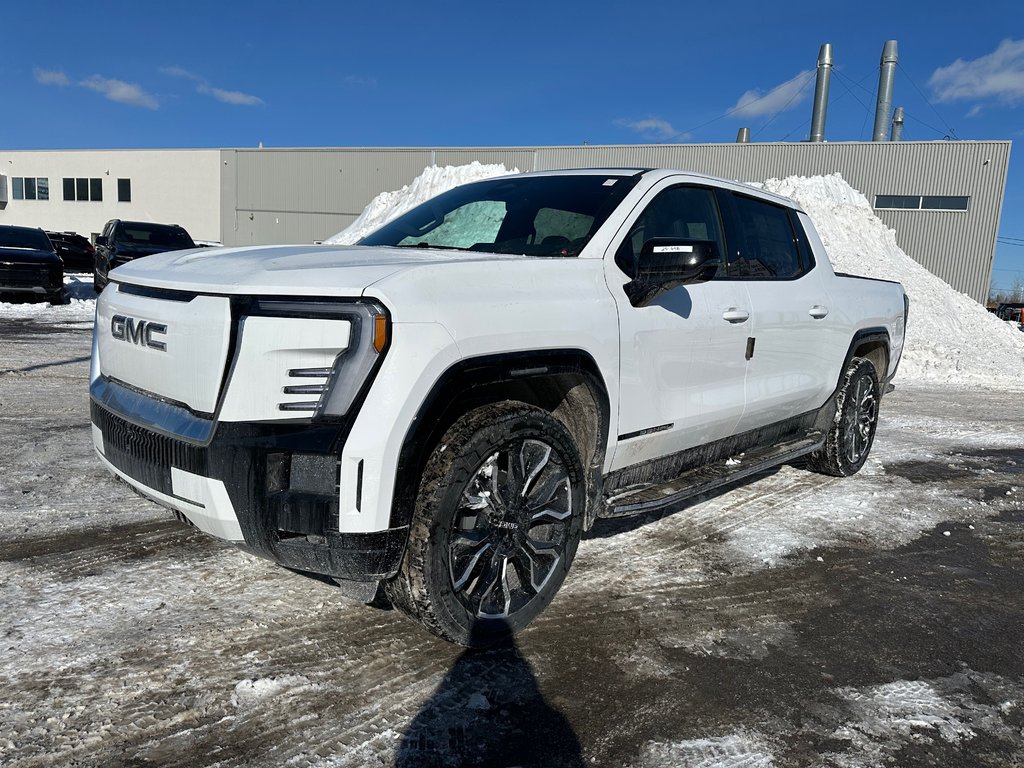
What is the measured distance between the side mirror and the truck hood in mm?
601

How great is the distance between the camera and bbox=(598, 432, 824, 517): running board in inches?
136

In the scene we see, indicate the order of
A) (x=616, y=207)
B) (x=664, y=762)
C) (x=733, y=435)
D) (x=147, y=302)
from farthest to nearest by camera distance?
(x=733, y=435) < (x=616, y=207) < (x=147, y=302) < (x=664, y=762)

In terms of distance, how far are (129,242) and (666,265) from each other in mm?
16082

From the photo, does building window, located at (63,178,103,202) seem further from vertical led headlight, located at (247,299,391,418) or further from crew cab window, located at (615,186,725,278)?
vertical led headlight, located at (247,299,391,418)

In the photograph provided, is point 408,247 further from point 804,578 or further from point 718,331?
point 804,578

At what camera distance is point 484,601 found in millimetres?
Result: 2930

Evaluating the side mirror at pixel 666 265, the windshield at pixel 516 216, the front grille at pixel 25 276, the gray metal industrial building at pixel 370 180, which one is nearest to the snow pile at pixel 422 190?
the gray metal industrial building at pixel 370 180

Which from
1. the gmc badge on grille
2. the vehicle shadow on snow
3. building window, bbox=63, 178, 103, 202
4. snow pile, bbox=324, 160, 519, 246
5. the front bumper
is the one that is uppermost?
building window, bbox=63, 178, 103, 202

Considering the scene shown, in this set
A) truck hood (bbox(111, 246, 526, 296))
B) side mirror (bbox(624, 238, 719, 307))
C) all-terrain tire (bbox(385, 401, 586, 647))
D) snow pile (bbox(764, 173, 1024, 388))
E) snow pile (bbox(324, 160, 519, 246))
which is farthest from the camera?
snow pile (bbox(324, 160, 519, 246))

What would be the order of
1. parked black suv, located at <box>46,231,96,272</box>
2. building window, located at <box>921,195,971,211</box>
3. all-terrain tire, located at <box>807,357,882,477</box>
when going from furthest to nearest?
parked black suv, located at <box>46,231,96,272</box> → building window, located at <box>921,195,971,211</box> → all-terrain tire, located at <box>807,357,882,477</box>

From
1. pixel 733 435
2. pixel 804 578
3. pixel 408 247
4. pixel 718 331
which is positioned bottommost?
pixel 804 578

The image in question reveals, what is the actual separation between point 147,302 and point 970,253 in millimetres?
27202

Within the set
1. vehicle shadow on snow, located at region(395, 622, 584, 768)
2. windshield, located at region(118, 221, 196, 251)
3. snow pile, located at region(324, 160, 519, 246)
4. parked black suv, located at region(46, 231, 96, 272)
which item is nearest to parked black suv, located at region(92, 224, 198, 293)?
windshield, located at region(118, 221, 196, 251)

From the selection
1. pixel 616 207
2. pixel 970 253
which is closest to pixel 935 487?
pixel 616 207
